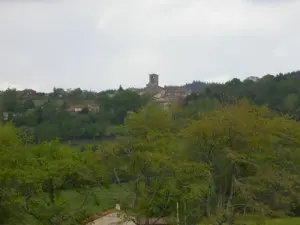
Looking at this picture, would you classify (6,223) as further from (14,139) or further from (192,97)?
(192,97)

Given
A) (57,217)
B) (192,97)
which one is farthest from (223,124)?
(192,97)

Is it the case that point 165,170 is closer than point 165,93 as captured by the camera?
Yes

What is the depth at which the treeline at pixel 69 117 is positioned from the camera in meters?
68.6

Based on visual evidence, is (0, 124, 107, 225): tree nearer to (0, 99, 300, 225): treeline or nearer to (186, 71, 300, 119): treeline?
(0, 99, 300, 225): treeline

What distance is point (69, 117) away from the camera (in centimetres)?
7575

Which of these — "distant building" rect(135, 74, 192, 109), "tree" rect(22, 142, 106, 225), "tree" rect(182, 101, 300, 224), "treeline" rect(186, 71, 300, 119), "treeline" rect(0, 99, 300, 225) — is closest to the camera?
"tree" rect(22, 142, 106, 225)

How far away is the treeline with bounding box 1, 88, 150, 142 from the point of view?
68.6 m

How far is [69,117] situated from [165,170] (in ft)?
187

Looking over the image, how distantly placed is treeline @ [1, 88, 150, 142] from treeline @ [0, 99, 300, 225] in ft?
123

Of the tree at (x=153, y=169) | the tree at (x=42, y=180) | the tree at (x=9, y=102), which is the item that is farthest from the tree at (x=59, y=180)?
the tree at (x=9, y=102)

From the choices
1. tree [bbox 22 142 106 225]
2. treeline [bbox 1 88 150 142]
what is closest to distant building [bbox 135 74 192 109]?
treeline [bbox 1 88 150 142]

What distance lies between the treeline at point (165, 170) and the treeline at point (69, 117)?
3748 centimetres

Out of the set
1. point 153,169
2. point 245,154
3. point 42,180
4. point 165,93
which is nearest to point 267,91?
point 245,154

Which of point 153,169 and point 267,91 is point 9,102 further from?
point 153,169
